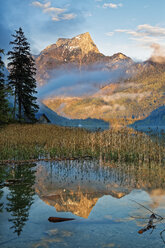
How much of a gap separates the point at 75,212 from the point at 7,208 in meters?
1.46

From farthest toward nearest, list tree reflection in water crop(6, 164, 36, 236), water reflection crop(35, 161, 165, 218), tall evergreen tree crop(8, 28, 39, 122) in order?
tall evergreen tree crop(8, 28, 39, 122) → water reflection crop(35, 161, 165, 218) → tree reflection in water crop(6, 164, 36, 236)

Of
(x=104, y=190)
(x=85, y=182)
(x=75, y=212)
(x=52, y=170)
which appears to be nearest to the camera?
(x=75, y=212)

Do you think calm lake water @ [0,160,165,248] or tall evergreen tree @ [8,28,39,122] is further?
tall evergreen tree @ [8,28,39,122]

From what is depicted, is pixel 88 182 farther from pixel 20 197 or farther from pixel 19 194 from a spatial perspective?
pixel 20 197

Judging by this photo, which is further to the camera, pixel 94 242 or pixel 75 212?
pixel 75 212

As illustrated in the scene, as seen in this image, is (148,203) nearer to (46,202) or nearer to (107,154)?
(46,202)

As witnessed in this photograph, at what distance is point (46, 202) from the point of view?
5773 millimetres

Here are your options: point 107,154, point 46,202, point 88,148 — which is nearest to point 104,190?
point 46,202

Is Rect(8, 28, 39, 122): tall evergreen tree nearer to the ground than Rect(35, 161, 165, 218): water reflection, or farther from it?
farther from it

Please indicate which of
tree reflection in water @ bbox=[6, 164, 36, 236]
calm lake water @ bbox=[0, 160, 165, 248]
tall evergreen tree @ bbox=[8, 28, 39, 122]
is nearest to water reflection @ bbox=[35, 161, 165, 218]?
calm lake water @ bbox=[0, 160, 165, 248]

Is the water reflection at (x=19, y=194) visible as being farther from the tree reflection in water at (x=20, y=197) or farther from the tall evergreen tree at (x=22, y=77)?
the tall evergreen tree at (x=22, y=77)

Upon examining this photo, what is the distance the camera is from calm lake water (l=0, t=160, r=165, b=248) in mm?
3883

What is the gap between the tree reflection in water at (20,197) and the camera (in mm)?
4739

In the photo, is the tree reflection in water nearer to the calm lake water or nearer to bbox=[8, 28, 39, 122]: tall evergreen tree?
the calm lake water
